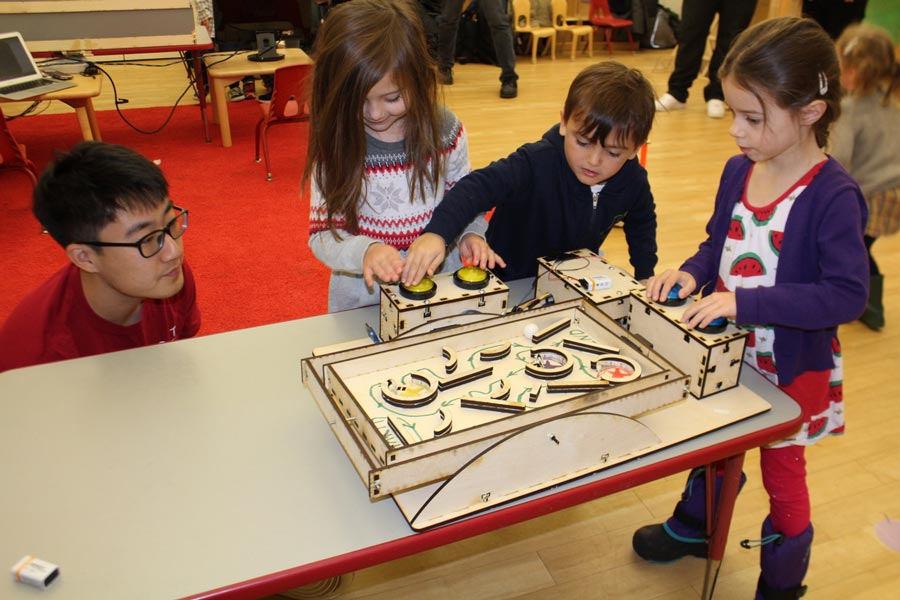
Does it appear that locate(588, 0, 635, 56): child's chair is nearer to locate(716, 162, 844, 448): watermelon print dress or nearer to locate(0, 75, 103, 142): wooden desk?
locate(0, 75, 103, 142): wooden desk

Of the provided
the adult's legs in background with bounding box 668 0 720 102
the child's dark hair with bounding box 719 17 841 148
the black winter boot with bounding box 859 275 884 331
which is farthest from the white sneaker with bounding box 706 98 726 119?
the child's dark hair with bounding box 719 17 841 148

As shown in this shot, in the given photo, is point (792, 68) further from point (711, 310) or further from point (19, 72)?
point (19, 72)

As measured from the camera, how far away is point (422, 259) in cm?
125

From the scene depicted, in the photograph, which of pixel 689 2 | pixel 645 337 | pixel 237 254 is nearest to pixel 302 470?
pixel 645 337

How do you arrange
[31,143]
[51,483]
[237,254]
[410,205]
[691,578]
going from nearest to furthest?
[51,483]
[410,205]
[691,578]
[237,254]
[31,143]

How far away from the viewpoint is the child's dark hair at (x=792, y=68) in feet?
3.94

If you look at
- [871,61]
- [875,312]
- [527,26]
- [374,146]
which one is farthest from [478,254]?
[527,26]

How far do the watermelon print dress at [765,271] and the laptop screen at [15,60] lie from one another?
11.7ft

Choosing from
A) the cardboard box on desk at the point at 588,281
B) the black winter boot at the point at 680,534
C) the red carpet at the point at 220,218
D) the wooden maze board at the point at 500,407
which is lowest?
the black winter boot at the point at 680,534

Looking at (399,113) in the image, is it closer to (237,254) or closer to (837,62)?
(837,62)

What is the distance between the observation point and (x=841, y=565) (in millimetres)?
1724

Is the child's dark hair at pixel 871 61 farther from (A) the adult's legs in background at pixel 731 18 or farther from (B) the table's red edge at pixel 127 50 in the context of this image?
(B) the table's red edge at pixel 127 50

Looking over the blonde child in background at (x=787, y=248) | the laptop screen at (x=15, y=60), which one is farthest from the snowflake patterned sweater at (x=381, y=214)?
the laptop screen at (x=15, y=60)

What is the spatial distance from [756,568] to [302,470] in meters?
1.28
